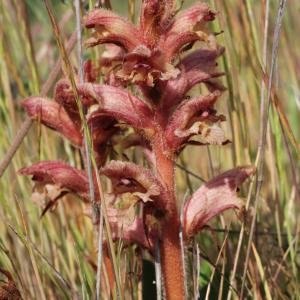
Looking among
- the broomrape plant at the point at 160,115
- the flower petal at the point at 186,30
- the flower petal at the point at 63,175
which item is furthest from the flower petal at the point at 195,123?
the flower petal at the point at 63,175

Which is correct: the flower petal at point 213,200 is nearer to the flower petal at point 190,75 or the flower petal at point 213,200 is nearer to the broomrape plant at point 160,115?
the broomrape plant at point 160,115

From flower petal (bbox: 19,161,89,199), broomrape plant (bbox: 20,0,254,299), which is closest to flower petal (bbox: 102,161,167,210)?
broomrape plant (bbox: 20,0,254,299)

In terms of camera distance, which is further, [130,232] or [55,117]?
A: [55,117]

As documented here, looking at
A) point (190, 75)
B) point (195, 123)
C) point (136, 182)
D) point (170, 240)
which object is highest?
point (190, 75)

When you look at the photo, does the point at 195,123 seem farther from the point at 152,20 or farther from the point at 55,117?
the point at 55,117

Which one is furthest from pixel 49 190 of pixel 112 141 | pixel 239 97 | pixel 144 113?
pixel 239 97

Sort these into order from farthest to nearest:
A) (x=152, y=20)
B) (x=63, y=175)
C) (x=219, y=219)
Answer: (x=219, y=219)
(x=63, y=175)
(x=152, y=20)

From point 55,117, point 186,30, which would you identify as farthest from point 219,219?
point 186,30
